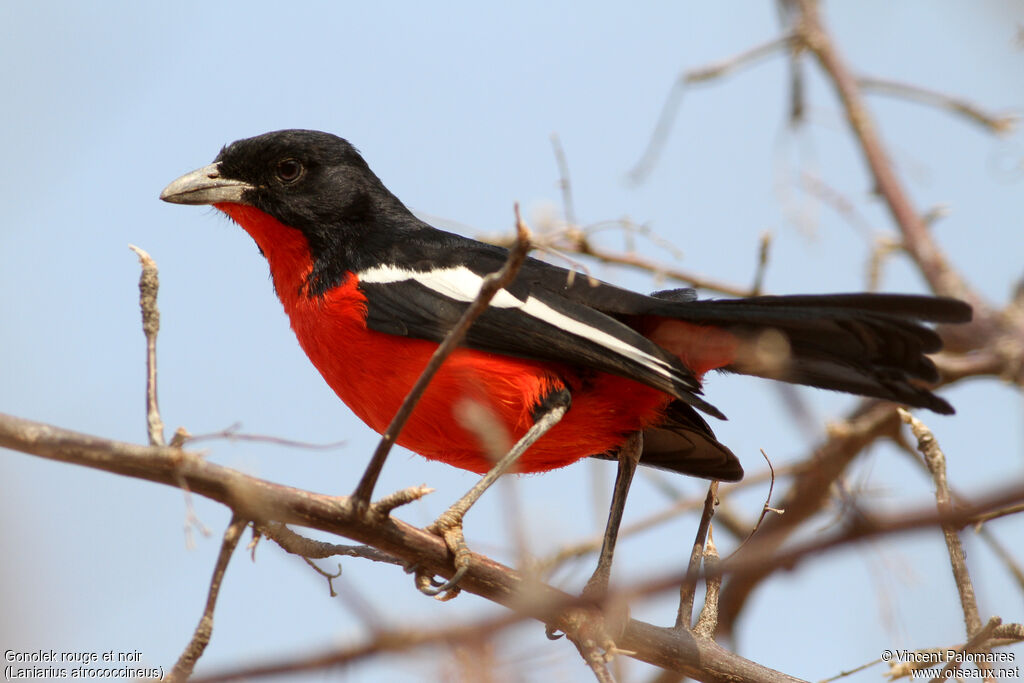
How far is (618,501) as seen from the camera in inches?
155

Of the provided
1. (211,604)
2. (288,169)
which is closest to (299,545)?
(211,604)

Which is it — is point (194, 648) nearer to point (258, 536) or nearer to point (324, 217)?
point (258, 536)

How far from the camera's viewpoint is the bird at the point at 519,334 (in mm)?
3186

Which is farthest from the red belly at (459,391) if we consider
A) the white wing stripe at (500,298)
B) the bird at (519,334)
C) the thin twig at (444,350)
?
the thin twig at (444,350)

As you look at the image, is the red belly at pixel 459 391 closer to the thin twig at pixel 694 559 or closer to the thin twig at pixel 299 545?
the thin twig at pixel 694 559

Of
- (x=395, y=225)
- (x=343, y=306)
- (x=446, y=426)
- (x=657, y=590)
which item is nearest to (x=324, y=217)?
(x=395, y=225)

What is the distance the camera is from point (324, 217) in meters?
4.18

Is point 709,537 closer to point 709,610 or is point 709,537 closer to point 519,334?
point 709,610

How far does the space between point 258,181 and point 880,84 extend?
10.1 feet

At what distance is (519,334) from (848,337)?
1.06 meters

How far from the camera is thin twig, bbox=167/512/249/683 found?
6.90 feet

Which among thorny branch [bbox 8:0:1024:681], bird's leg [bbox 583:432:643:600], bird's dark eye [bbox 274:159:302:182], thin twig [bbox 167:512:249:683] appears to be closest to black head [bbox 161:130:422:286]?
bird's dark eye [bbox 274:159:302:182]

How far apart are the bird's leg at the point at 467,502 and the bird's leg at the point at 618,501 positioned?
43cm

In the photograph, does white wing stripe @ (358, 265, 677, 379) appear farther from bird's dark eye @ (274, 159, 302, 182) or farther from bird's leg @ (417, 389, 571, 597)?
bird's dark eye @ (274, 159, 302, 182)
